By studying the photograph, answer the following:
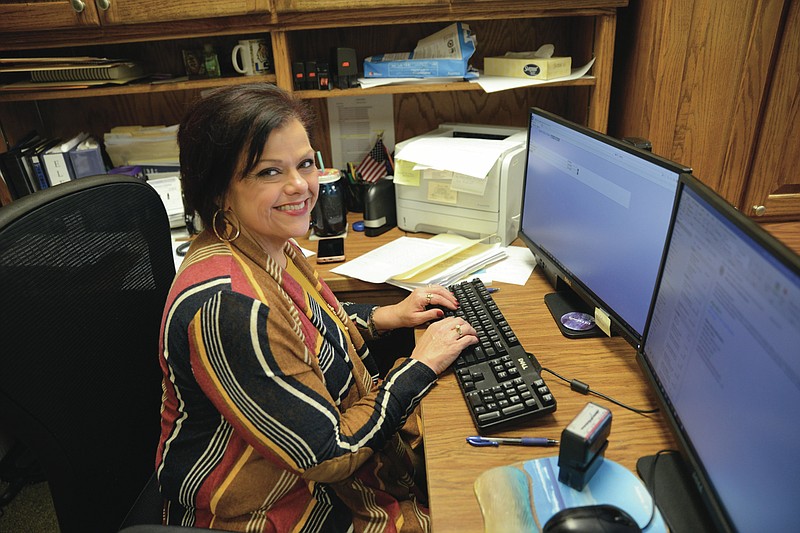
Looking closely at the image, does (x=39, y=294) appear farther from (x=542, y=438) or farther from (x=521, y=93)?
(x=521, y=93)

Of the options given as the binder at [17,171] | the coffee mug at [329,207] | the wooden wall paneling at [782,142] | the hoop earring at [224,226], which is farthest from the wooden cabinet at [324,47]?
the hoop earring at [224,226]

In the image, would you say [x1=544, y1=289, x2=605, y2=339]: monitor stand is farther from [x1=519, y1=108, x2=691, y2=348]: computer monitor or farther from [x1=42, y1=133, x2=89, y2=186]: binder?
[x1=42, y1=133, x2=89, y2=186]: binder

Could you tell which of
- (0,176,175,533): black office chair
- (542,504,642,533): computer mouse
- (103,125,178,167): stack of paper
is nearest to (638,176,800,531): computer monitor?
(542,504,642,533): computer mouse

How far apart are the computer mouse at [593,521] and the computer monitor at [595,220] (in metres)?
0.41

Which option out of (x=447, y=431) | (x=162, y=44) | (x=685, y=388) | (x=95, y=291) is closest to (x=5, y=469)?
(x=95, y=291)

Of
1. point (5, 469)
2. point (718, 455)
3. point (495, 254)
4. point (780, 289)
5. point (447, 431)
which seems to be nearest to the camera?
point (780, 289)

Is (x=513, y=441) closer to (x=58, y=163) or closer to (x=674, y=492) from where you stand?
(x=674, y=492)

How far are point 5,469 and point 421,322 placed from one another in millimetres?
1666

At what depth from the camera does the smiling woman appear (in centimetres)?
86

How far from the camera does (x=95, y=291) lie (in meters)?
0.94

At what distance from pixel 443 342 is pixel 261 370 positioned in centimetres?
41

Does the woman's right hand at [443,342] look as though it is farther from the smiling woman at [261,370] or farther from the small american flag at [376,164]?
the small american flag at [376,164]

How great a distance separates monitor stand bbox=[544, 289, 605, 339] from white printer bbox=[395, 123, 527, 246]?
36cm

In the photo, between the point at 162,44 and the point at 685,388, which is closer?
the point at 685,388
